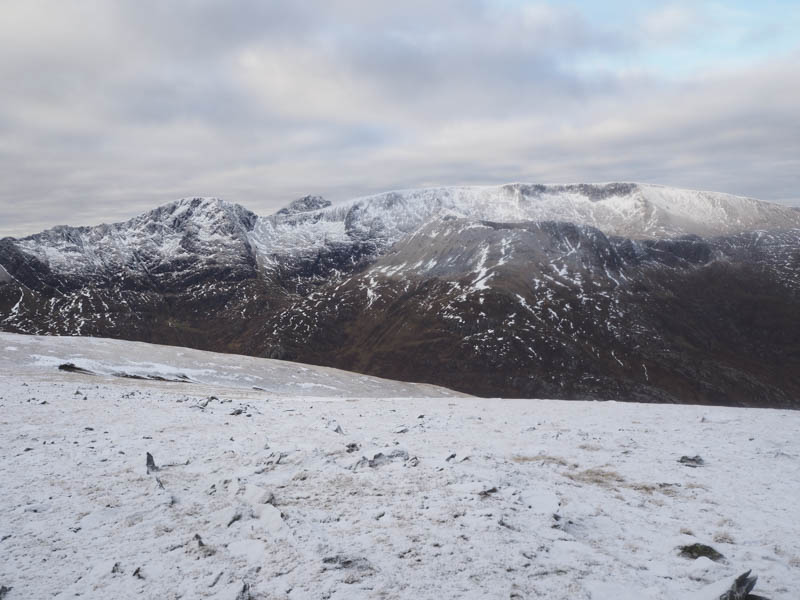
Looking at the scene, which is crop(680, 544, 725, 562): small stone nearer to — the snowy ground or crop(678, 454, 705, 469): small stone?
the snowy ground

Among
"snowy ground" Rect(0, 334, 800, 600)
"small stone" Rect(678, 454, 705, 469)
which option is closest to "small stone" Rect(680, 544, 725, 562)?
"snowy ground" Rect(0, 334, 800, 600)

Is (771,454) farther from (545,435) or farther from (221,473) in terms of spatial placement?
(221,473)

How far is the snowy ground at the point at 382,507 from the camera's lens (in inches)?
318

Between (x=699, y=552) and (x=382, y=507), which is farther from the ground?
(x=699, y=552)

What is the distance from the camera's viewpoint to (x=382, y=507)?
10711 millimetres

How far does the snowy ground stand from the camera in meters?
8.09

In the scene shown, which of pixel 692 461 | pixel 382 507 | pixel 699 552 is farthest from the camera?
pixel 692 461

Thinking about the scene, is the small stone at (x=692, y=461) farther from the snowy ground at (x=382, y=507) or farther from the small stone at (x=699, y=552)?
A: the small stone at (x=699, y=552)

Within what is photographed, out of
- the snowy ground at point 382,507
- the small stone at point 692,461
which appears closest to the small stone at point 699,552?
the snowy ground at point 382,507

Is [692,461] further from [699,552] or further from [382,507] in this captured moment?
[382,507]

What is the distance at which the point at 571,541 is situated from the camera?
9.23 metres

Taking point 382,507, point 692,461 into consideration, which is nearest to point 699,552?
point 382,507

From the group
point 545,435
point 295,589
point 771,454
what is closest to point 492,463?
point 545,435

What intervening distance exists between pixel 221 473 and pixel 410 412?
40.6 feet
